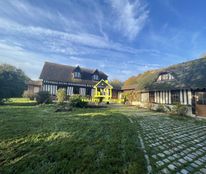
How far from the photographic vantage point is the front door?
9.58 m

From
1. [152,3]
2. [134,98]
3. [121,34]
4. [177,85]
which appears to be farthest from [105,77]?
[152,3]

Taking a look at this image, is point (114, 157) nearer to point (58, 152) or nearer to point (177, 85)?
point (58, 152)

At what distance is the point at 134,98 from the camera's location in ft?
60.5

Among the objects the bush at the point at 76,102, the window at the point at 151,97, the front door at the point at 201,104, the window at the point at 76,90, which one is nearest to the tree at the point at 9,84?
the bush at the point at 76,102

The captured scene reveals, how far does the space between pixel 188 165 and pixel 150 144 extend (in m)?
1.16

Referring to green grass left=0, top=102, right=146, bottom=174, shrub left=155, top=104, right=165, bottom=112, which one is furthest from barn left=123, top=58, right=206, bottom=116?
green grass left=0, top=102, right=146, bottom=174

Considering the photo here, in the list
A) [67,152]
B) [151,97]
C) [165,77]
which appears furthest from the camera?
[151,97]

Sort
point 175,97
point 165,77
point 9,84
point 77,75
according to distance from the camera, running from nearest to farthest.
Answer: point 175,97
point 9,84
point 165,77
point 77,75

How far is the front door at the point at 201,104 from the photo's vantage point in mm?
9578

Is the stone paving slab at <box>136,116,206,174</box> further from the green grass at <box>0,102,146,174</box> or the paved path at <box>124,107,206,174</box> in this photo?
the green grass at <box>0,102,146,174</box>

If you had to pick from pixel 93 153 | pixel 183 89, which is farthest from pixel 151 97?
pixel 93 153

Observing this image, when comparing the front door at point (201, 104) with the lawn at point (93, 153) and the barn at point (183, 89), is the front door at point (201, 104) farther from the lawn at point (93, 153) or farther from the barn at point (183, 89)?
the lawn at point (93, 153)

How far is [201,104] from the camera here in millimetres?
9711

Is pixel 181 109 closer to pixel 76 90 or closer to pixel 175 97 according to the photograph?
pixel 175 97
